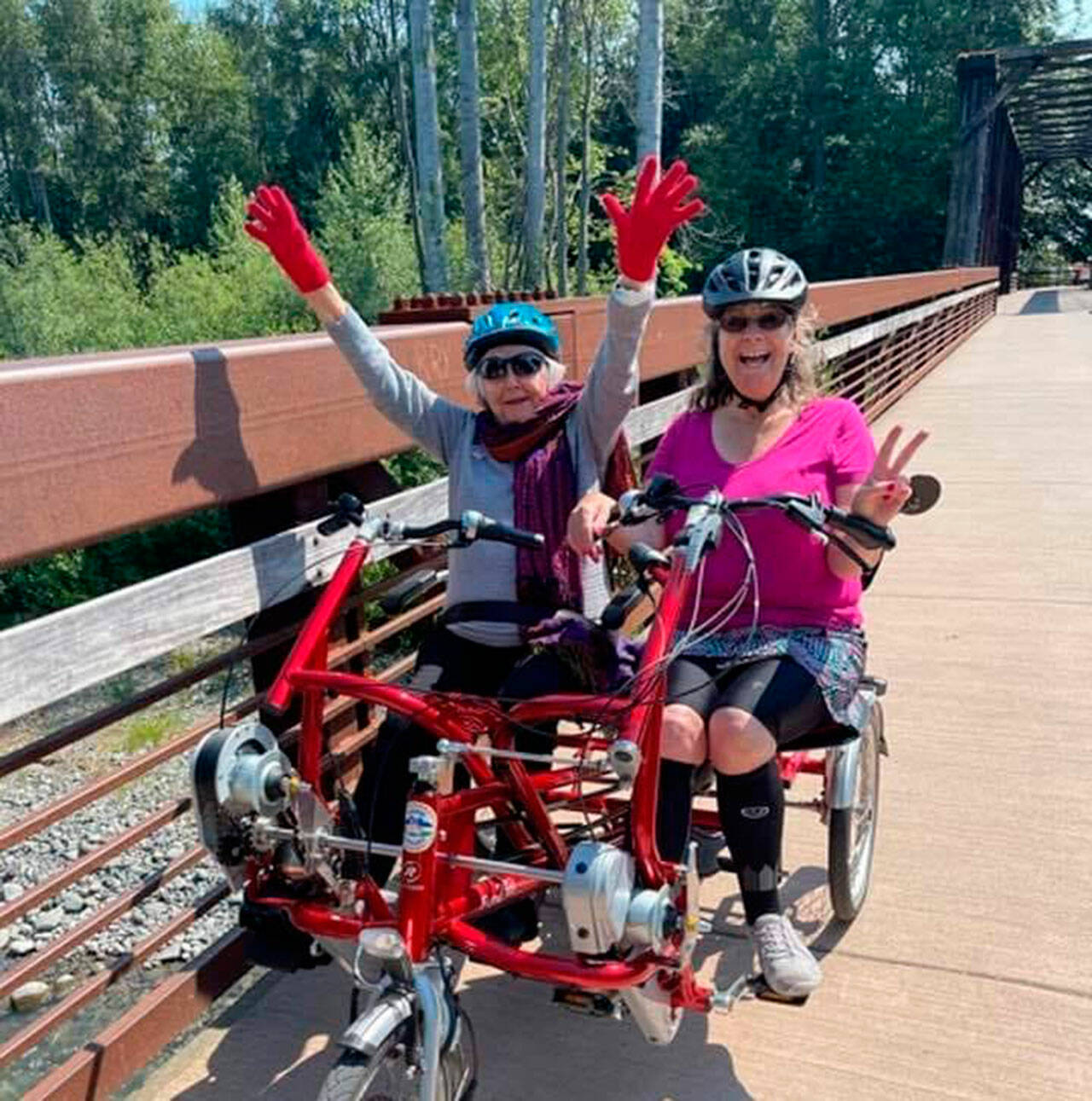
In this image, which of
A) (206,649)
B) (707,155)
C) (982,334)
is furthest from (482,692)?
(707,155)

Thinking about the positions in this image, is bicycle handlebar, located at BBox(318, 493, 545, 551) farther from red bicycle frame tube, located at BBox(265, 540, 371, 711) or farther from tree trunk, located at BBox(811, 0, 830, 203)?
tree trunk, located at BBox(811, 0, 830, 203)

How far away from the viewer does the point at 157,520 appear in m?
2.27

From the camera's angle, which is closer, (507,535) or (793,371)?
(507,535)

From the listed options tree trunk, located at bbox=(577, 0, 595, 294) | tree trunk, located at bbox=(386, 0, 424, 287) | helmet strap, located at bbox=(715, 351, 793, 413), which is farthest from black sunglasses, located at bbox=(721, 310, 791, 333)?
tree trunk, located at bbox=(577, 0, 595, 294)

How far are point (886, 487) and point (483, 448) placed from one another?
3.20 feet

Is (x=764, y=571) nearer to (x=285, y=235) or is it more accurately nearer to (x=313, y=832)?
(x=313, y=832)

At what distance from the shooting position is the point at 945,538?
6855 mm

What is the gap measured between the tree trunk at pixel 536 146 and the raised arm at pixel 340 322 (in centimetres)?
1904

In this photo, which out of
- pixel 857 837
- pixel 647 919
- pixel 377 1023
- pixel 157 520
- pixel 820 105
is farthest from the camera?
pixel 820 105

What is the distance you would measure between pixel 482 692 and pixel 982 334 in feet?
69.4

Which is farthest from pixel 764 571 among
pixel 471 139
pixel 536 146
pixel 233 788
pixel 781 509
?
pixel 536 146

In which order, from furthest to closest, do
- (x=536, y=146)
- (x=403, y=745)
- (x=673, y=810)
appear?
1. (x=536, y=146)
2. (x=403, y=745)
3. (x=673, y=810)

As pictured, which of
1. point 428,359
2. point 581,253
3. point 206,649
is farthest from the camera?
point 581,253

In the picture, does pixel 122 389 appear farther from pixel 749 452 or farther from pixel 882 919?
pixel 882 919
